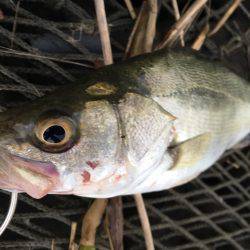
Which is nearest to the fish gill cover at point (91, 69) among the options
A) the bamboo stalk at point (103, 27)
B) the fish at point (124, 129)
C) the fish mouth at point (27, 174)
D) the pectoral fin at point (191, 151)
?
the bamboo stalk at point (103, 27)

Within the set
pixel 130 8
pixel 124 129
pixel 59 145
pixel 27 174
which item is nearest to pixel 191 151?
pixel 124 129

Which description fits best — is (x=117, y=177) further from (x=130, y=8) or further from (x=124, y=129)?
(x=130, y=8)

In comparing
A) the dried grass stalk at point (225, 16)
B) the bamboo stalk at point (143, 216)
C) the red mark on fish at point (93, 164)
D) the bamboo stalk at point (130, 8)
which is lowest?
the red mark on fish at point (93, 164)

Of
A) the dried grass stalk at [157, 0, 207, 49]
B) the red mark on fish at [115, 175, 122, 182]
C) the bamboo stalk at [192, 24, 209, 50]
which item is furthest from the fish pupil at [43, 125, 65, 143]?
the bamboo stalk at [192, 24, 209, 50]

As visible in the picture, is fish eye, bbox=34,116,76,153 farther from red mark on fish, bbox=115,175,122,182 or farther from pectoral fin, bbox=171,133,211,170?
pectoral fin, bbox=171,133,211,170

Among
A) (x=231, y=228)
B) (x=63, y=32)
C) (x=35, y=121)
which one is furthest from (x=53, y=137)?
(x=231, y=228)

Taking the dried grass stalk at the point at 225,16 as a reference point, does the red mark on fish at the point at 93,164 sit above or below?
below

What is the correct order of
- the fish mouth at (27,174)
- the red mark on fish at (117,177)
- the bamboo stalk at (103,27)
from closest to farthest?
the fish mouth at (27,174)
the red mark on fish at (117,177)
the bamboo stalk at (103,27)

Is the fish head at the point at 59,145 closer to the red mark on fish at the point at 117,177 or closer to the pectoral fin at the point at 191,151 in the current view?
the red mark on fish at the point at 117,177
